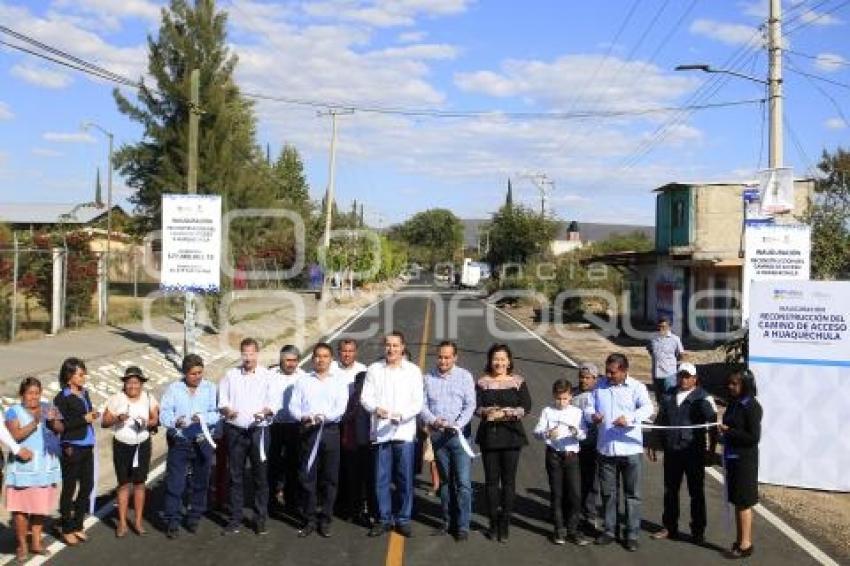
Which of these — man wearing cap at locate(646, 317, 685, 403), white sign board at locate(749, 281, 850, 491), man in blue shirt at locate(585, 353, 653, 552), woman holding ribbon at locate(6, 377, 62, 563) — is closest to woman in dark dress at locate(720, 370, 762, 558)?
man in blue shirt at locate(585, 353, 653, 552)

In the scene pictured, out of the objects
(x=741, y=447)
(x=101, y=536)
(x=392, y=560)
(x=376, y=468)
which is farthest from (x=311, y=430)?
(x=741, y=447)

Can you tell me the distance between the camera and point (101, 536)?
793 cm

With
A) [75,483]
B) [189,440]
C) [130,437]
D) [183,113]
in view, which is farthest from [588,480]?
[183,113]

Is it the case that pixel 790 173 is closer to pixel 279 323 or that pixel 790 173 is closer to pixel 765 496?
pixel 765 496

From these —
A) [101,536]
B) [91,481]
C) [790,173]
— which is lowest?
[101,536]

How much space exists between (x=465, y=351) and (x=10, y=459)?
18848 mm

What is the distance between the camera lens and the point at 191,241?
1791cm

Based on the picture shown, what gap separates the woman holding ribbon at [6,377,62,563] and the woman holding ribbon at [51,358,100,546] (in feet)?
0.50

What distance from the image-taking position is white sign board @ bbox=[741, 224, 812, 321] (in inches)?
493

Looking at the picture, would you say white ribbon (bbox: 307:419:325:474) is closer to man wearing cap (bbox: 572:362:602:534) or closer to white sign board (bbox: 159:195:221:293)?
man wearing cap (bbox: 572:362:602:534)

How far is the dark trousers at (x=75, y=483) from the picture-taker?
762cm

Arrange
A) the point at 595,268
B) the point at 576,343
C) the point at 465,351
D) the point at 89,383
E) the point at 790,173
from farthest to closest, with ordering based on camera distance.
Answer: the point at 595,268, the point at 576,343, the point at 465,351, the point at 89,383, the point at 790,173

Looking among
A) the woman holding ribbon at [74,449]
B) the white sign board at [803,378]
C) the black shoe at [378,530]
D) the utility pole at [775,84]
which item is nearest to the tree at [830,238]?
the utility pole at [775,84]

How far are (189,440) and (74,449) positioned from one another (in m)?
0.94
